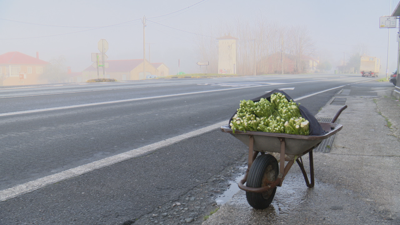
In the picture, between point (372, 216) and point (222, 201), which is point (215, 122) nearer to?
point (222, 201)

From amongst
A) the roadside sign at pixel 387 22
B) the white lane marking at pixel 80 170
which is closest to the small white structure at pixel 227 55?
the roadside sign at pixel 387 22

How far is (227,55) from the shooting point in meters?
63.6

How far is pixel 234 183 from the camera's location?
350cm

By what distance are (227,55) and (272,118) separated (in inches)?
2434

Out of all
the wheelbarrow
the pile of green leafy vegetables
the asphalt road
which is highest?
the pile of green leafy vegetables

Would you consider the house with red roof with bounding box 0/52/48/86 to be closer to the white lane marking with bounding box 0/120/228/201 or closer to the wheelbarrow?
the white lane marking with bounding box 0/120/228/201

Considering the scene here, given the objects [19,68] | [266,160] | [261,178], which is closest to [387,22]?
[266,160]

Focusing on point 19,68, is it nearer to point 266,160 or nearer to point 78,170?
point 78,170

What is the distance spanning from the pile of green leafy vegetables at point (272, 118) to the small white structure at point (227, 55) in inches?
2397

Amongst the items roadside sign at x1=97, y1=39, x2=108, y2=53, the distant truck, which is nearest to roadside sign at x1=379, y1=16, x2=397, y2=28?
roadside sign at x1=97, y1=39, x2=108, y2=53

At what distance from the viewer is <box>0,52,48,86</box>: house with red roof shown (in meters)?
68.0

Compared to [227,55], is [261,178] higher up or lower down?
lower down

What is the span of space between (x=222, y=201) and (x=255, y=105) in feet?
2.97

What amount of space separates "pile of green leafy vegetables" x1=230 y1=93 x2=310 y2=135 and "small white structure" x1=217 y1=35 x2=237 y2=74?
60.9m
